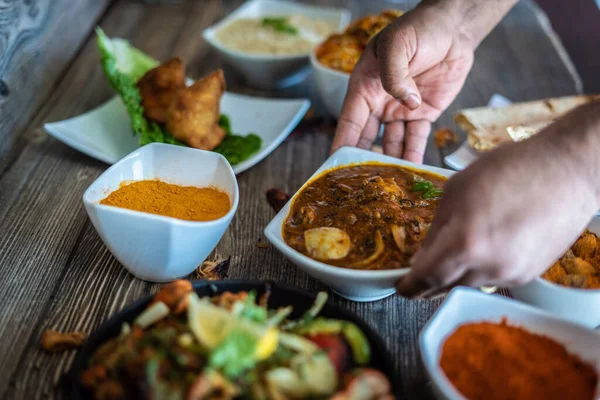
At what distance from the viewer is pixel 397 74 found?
2.51 m

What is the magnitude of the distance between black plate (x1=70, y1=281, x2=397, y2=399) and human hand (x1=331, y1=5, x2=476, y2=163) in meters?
1.09

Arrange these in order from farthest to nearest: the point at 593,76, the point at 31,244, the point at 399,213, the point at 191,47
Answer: the point at 593,76, the point at 191,47, the point at 31,244, the point at 399,213

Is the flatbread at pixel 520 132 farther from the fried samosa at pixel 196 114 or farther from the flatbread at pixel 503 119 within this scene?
the fried samosa at pixel 196 114

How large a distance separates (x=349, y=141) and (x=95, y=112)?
4.68 ft

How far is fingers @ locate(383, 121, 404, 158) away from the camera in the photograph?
115 inches

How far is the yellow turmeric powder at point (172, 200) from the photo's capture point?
2.12 m

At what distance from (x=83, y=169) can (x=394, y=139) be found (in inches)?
62.2

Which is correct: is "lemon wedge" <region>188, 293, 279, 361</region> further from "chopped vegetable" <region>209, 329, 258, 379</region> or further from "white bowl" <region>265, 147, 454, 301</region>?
"white bowl" <region>265, 147, 454, 301</region>

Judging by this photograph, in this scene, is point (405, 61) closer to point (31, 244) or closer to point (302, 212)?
point (302, 212)

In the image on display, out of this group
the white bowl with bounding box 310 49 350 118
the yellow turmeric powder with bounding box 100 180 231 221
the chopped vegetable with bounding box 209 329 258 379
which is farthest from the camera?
the white bowl with bounding box 310 49 350 118

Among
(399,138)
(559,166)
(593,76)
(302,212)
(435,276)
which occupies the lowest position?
(593,76)

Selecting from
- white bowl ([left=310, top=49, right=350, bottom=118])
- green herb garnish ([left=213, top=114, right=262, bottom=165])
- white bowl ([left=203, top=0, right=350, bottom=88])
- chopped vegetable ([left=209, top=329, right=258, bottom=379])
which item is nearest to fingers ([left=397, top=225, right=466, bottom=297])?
chopped vegetable ([left=209, top=329, right=258, bottom=379])

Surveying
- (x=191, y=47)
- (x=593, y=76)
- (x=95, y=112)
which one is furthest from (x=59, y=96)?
(x=593, y=76)

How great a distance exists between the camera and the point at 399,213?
6.97 feet
